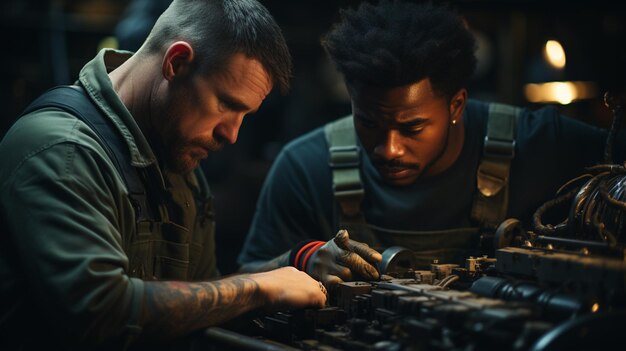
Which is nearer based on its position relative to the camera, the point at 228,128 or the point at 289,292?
the point at 289,292

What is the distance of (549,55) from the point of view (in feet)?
14.0

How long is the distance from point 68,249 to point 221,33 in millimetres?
1042

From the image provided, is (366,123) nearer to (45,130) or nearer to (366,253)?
(366,253)

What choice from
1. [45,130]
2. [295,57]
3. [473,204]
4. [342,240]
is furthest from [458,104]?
[295,57]

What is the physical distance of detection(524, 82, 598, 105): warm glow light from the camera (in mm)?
5133

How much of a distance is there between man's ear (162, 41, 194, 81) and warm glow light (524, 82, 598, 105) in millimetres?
3293

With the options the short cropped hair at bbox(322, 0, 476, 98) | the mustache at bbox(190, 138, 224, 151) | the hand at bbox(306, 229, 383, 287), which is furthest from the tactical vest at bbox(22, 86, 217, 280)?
the short cropped hair at bbox(322, 0, 476, 98)

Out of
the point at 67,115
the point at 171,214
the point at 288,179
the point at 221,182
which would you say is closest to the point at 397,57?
the point at 288,179

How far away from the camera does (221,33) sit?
2729mm

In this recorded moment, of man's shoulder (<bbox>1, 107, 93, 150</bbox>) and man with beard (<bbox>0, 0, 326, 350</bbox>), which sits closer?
man with beard (<bbox>0, 0, 326, 350</bbox>)

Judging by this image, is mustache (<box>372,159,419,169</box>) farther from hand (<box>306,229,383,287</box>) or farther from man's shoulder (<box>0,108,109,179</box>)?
man's shoulder (<box>0,108,109,179</box>)

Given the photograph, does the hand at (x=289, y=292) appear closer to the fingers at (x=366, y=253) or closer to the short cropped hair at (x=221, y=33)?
the fingers at (x=366, y=253)

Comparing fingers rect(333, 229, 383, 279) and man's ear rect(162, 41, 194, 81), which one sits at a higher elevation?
man's ear rect(162, 41, 194, 81)

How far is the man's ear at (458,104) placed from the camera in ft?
11.0
